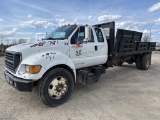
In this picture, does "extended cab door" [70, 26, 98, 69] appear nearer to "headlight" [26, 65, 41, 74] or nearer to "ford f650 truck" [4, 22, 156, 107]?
"ford f650 truck" [4, 22, 156, 107]

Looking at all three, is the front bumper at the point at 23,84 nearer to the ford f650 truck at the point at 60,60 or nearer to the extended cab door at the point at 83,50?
the ford f650 truck at the point at 60,60

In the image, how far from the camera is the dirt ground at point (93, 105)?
3725 millimetres

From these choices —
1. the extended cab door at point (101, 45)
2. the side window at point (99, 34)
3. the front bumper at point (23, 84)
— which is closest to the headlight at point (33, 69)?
the front bumper at point (23, 84)

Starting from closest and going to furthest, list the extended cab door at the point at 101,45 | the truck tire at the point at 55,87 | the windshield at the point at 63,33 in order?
the truck tire at the point at 55,87, the windshield at the point at 63,33, the extended cab door at the point at 101,45

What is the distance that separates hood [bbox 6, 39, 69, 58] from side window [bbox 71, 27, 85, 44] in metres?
0.30

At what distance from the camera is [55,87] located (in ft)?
14.0

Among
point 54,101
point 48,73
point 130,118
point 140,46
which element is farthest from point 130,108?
point 140,46

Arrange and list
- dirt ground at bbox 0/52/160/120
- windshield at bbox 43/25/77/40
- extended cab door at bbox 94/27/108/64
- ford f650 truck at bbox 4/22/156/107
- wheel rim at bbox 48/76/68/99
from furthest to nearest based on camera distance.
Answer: extended cab door at bbox 94/27/108/64
windshield at bbox 43/25/77/40
wheel rim at bbox 48/76/68/99
ford f650 truck at bbox 4/22/156/107
dirt ground at bbox 0/52/160/120

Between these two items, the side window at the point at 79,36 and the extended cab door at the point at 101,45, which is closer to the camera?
the side window at the point at 79,36

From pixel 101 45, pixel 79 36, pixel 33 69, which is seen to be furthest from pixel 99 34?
pixel 33 69

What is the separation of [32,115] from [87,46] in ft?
8.80

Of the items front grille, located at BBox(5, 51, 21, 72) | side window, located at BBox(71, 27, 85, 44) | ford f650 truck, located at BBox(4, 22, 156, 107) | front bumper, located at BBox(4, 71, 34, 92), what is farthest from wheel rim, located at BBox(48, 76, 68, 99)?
side window, located at BBox(71, 27, 85, 44)

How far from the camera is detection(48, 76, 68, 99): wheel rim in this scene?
4215 mm

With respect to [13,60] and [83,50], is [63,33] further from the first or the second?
[13,60]
